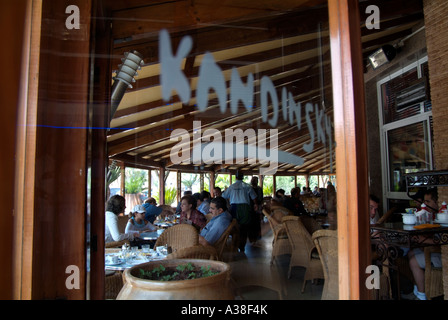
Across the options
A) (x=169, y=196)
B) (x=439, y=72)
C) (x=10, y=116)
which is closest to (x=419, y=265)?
(x=439, y=72)

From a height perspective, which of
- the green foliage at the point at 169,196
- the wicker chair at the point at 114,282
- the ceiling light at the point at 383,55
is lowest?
the wicker chair at the point at 114,282

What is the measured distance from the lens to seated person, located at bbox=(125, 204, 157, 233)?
13.8 ft

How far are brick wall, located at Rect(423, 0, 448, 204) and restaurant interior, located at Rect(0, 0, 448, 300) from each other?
0.02 m

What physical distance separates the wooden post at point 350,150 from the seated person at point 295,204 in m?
5.27

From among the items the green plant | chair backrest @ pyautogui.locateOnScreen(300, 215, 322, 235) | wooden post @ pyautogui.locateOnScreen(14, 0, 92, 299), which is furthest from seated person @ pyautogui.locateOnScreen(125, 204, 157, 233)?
wooden post @ pyautogui.locateOnScreen(14, 0, 92, 299)

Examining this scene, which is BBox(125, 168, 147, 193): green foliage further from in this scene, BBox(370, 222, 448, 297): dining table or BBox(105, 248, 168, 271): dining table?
BBox(370, 222, 448, 297): dining table

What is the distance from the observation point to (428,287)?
3.32 meters

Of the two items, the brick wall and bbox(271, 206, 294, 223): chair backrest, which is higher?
the brick wall

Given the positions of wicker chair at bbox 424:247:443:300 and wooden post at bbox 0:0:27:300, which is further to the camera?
wicker chair at bbox 424:247:443:300

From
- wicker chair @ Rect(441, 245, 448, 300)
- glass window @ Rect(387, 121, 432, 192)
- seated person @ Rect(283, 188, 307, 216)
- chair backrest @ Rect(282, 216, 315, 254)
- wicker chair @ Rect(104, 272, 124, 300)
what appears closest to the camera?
wicker chair @ Rect(104, 272, 124, 300)

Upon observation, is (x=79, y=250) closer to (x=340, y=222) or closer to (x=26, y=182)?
(x=26, y=182)

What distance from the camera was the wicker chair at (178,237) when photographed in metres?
3.70

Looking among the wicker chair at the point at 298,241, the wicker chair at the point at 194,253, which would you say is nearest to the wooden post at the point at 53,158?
the wicker chair at the point at 194,253

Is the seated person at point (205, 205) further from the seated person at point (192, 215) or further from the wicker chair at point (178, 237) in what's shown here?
the wicker chair at point (178, 237)
